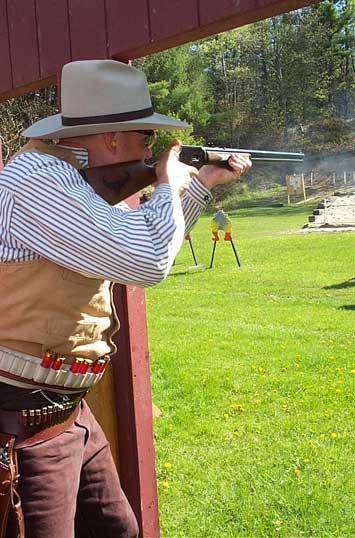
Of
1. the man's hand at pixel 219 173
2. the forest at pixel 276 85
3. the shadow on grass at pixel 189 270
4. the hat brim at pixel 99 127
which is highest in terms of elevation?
the forest at pixel 276 85

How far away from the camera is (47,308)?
1.82 metres

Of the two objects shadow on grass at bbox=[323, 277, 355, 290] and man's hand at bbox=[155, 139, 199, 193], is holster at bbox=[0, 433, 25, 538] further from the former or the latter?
shadow on grass at bbox=[323, 277, 355, 290]

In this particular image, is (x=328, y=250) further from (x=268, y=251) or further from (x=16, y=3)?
(x=16, y=3)

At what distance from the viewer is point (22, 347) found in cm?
189

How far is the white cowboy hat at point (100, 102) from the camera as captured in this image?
6.02ft

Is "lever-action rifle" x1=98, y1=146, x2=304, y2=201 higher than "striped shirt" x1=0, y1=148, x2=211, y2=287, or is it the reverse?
"lever-action rifle" x1=98, y1=146, x2=304, y2=201

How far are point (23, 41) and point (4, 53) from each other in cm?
16

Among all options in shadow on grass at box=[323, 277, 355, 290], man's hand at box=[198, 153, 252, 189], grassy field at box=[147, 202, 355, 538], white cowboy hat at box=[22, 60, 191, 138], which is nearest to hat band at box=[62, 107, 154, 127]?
white cowboy hat at box=[22, 60, 191, 138]

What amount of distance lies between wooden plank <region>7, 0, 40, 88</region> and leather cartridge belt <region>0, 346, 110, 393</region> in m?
1.42

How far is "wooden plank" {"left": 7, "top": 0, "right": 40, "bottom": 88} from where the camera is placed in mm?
2820

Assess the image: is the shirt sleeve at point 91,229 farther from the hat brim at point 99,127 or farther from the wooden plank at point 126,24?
the wooden plank at point 126,24

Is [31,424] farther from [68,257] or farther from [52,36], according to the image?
[52,36]

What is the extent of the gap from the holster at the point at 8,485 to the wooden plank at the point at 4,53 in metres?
1.74

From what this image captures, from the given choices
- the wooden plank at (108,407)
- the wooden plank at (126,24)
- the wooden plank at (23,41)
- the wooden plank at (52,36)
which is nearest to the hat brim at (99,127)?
the wooden plank at (126,24)
